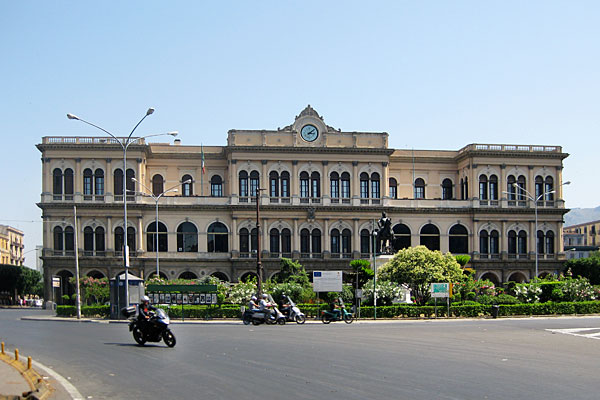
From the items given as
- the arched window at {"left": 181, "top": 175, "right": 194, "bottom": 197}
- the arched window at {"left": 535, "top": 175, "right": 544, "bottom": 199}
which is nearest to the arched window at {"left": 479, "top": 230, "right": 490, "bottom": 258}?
the arched window at {"left": 535, "top": 175, "right": 544, "bottom": 199}

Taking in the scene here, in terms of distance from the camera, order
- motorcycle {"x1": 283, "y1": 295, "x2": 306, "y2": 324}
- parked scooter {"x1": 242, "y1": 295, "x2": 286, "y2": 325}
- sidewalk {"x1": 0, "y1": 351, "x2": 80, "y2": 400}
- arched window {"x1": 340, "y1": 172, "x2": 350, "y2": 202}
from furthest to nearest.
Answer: arched window {"x1": 340, "y1": 172, "x2": 350, "y2": 202}
motorcycle {"x1": 283, "y1": 295, "x2": 306, "y2": 324}
parked scooter {"x1": 242, "y1": 295, "x2": 286, "y2": 325}
sidewalk {"x1": 0, "y1": 351, "x2": 80, "y2": 400}

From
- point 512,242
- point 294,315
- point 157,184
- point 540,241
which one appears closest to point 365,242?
point 512,242

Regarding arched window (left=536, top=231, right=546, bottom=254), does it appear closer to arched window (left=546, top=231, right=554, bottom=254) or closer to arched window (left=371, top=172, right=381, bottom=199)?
arched window (left=546, top=231, right=554, bottom=254)

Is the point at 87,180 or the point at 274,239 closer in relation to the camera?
the point at 87,180

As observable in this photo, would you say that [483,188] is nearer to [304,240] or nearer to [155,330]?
[304,240]

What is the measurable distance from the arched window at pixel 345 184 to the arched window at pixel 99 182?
22.9 m

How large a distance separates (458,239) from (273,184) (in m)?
19.5

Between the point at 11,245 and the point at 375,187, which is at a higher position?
the point at 375,187

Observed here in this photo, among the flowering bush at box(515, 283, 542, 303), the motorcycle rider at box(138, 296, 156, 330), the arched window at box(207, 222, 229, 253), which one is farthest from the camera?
the arched window at box(207, 222, 229, 253)

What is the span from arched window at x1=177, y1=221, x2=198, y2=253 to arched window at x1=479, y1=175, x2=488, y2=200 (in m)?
28.9

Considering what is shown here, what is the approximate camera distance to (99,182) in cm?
7006

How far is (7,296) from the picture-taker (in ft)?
320

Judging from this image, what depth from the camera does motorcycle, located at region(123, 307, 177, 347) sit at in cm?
2131

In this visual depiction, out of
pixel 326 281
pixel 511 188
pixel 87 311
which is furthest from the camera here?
pixel 511 188
